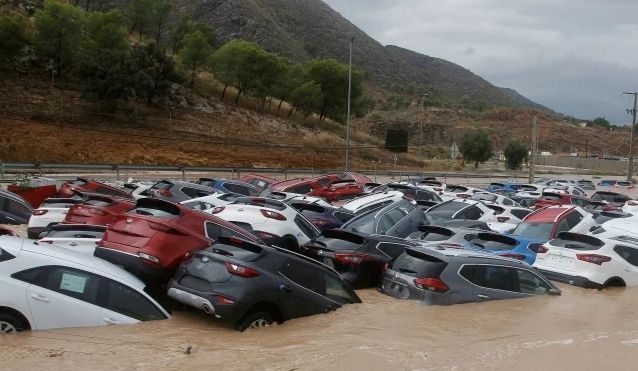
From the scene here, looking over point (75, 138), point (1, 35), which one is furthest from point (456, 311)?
point (1, 35)

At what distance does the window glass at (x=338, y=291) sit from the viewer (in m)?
8.64

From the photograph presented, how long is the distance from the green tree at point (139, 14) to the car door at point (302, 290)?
267 ft

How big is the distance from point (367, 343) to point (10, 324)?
3.97 meters

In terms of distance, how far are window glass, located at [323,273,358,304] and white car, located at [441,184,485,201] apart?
1599 centimetres

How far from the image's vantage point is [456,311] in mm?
9125

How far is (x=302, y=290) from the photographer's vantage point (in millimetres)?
8055

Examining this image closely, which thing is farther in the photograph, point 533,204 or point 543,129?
point 543,129

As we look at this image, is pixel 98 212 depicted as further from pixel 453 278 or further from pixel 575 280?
pixel 575 280

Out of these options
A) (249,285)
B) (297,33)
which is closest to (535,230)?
(249,285)

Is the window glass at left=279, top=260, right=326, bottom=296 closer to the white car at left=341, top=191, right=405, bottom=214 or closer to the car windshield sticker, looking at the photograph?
the car windshield sticker

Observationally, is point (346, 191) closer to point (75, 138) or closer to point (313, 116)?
point (75, 138)

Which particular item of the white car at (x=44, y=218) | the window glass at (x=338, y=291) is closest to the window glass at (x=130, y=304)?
the window glass at (x=338, y=291)

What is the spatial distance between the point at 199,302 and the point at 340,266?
3.62 meters

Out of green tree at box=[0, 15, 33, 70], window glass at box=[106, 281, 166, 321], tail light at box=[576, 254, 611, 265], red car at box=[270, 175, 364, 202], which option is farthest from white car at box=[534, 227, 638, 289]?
green tree at box=[0, 15, 33, 70]
